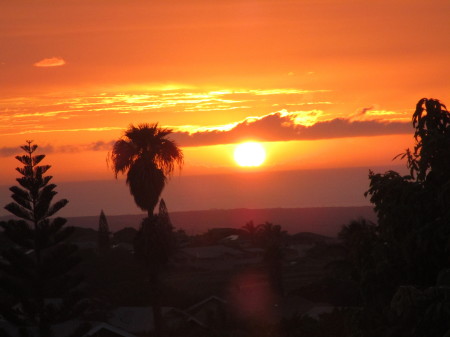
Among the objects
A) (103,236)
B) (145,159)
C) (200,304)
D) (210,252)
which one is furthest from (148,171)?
(210,252)

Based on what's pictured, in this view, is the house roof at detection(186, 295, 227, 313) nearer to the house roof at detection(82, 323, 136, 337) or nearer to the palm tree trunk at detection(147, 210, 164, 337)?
the palm tree trunk at detection(147, 210, 164, 337)

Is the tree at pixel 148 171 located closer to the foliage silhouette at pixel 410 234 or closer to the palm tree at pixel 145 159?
the palm tree at pixel 145 159

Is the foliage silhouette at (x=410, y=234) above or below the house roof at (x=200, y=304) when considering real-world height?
above

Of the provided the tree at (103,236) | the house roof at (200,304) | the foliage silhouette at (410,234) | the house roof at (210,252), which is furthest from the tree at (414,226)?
the house roof at (210,252)

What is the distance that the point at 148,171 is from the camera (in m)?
41.0

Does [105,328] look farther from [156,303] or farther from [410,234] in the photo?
[410,234]

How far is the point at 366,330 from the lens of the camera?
→ 16562 mm

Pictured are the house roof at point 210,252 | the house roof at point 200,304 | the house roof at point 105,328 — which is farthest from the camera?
the house roof at point 210,252

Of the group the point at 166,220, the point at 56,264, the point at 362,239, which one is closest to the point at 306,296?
the point at 166,220

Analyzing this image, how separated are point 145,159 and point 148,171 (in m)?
0.67

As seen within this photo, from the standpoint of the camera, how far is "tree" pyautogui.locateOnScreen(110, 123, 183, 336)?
40.8 m

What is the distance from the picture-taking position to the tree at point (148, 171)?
40.8 meters

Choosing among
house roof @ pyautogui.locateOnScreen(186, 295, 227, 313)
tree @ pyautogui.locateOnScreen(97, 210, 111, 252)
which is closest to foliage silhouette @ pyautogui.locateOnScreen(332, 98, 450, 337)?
house roof @ pyautogui.locateOnScreen(186, 295, 227, 313)

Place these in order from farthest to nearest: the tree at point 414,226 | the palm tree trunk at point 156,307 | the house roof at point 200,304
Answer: the house roof at point 200,304, the palm tree trunk at point 156,307, the tree at point 414,226
